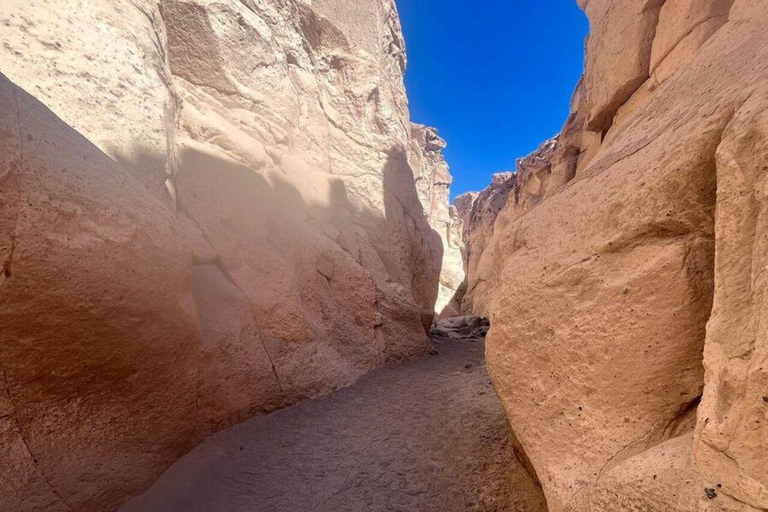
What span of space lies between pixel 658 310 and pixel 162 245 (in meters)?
3.89

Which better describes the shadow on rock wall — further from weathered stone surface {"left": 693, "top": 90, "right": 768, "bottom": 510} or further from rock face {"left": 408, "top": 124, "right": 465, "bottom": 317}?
rock face {"left": 408, "top": 124, "right": 465, "bottom": 317}

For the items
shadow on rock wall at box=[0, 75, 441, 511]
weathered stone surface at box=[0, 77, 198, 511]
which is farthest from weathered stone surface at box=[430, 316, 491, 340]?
weathered stone surface at box=[0, 77, 198, 511]

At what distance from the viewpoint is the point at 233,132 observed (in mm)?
6566

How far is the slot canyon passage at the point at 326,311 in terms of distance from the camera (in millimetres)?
1820

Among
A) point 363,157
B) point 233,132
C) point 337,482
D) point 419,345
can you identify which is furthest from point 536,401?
point 363,157

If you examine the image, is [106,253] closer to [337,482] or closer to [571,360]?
[337,482]

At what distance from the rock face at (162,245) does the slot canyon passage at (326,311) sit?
0.02m

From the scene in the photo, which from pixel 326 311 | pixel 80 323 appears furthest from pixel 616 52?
pixel 80 323

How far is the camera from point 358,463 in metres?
3.58

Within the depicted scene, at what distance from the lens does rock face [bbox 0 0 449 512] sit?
2551 mm

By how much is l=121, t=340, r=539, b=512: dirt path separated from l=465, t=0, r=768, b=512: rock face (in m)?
0.96

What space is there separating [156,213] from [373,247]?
6.03m

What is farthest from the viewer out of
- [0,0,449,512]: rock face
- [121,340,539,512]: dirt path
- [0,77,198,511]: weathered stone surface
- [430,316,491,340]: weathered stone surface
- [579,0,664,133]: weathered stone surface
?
[430,316,491,340]: weathered stone surface

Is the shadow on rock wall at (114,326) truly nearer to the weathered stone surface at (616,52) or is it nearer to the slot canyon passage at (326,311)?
the slot canyon passage at (326,311)
